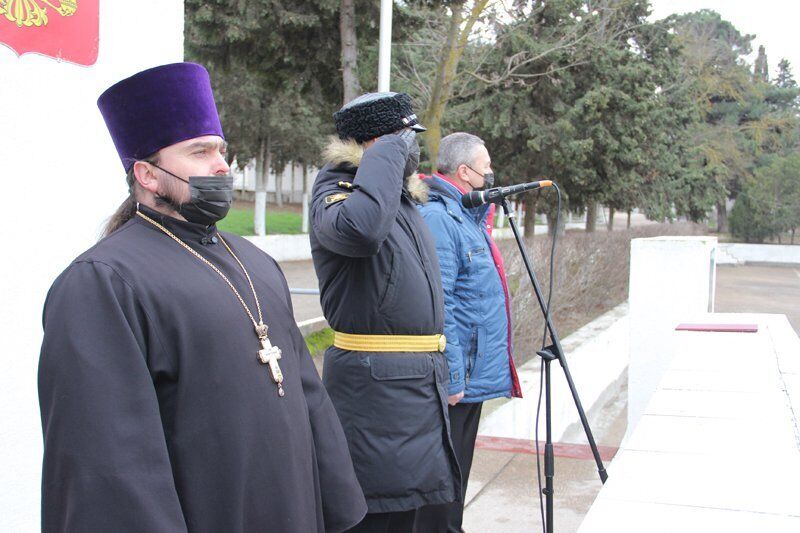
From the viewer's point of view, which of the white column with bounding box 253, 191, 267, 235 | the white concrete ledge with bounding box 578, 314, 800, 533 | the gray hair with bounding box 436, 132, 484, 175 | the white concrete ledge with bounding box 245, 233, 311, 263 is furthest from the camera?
the white column with bounding box 253, 191, 267, 235

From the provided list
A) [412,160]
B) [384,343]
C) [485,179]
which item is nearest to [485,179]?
[485,179]

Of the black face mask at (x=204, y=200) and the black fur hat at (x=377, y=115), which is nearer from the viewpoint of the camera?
the black face mask at (x=204, y=200)

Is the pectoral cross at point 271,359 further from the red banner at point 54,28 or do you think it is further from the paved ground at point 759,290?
the paved ground at point 759,290

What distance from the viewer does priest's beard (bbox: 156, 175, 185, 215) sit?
1.80 meters

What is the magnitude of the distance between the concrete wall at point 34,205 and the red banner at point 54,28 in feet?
0.11

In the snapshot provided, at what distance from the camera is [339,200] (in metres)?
2.58

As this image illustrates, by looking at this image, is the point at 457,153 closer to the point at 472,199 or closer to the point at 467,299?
the point at 472,199

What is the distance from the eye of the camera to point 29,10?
2652 millimetres

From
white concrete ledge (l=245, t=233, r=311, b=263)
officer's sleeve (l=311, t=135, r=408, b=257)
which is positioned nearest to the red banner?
officer's sleeve (l=311, t=135, r=408, b=257)

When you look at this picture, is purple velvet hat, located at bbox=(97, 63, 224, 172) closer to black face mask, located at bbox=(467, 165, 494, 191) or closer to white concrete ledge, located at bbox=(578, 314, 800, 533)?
white concrete ledge, located at bbox=(578, 314, 800, 533)

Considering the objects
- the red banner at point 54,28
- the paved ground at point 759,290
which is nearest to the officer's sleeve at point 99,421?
the red banner at point 54,28

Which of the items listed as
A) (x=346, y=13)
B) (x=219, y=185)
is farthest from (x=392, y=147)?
(x=346, y=13)

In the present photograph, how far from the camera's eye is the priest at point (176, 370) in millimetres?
1488

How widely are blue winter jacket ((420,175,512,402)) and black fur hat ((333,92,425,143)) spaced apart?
24.3 inches
